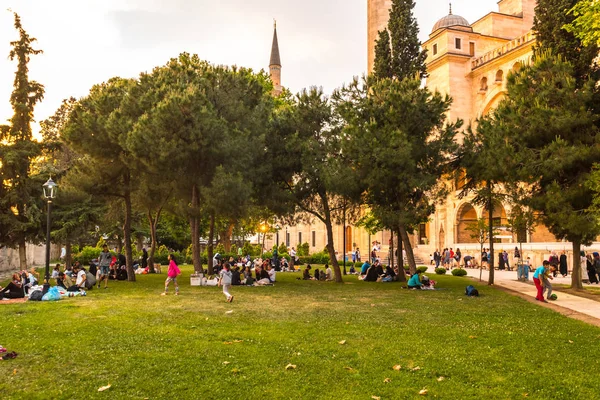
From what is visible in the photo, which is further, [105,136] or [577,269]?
[105,136]

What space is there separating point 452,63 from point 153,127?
35018mm

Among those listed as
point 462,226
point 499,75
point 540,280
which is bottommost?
point 540,280

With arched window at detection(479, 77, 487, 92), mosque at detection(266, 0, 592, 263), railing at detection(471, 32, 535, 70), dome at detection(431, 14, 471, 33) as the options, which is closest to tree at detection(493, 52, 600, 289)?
mosque at detection(266, 0, 592, 263)

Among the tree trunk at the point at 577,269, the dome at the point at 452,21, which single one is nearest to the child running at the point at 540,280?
the tree trunk at the point at 577,269

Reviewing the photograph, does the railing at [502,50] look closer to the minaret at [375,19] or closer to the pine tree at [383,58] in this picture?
the minaret at [375,19]

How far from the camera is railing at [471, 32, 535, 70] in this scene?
40778mm

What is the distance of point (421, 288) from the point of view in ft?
62.5

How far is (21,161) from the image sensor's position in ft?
79.3

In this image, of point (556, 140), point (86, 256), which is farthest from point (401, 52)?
point (86, 256)

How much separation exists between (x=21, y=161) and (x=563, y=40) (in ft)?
82.7

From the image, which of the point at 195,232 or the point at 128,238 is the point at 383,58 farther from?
the point at 128,238

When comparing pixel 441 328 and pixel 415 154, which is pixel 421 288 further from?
pixel 441 328

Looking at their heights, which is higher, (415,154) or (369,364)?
(415,154)

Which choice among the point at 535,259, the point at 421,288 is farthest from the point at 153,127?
the point at 535,259
